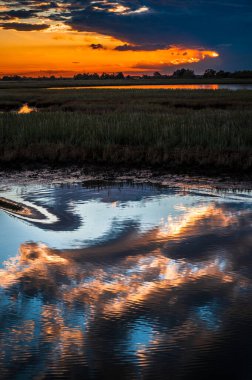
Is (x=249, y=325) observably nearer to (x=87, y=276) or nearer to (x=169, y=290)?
(x=169, y=290)

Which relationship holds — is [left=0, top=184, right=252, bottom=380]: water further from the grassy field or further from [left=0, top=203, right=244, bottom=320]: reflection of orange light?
the grassy field

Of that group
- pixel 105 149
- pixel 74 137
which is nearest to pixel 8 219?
pixel 105 149

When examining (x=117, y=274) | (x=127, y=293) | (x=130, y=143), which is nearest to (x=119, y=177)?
(x=130, y=143)

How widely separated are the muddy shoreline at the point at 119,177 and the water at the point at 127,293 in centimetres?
225

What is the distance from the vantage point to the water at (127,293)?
3.91 metres

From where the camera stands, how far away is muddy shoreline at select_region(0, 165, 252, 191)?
11465 mm

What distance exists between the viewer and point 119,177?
40.2ft

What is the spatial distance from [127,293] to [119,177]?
7189mm

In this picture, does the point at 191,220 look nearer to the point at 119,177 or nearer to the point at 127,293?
the point at 127,293

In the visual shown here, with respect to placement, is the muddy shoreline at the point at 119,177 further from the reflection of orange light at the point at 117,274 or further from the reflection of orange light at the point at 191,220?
the reflection of orange light at the point at 117,274

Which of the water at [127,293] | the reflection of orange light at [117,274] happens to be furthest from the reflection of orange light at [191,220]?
the reflection of orange light at [117,274]

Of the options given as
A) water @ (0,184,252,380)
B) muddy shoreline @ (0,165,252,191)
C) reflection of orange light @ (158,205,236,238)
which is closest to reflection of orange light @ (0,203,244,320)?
water @ (0,184,252,380)

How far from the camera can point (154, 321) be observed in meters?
4.55

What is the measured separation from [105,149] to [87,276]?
9211 mm
